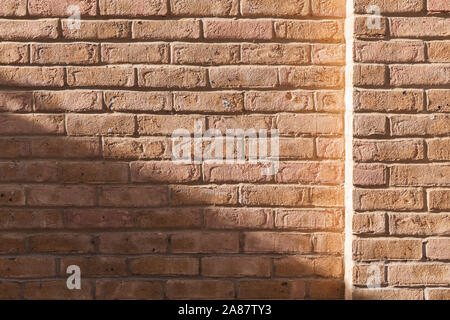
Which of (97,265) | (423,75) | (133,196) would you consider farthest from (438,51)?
(97,265)

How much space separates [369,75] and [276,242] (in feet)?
2.53

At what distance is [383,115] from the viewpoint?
1.97 metres

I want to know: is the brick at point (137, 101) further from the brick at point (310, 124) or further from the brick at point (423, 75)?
the brick at point (423, 75)

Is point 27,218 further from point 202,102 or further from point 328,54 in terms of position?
point 328,54

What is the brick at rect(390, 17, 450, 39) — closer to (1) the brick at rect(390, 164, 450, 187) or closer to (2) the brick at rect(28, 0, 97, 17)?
(1) the brick at rect(390, 164, 450, 187)

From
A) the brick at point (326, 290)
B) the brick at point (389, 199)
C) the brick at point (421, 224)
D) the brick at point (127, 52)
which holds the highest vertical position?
the brick at point (127, 52)

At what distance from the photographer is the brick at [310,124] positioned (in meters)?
2.09

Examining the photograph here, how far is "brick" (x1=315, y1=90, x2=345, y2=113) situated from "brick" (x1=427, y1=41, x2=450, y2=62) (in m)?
0.37

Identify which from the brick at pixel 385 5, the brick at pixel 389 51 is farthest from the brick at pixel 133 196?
the brick at pixel 385 5

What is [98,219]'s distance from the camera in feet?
6.89

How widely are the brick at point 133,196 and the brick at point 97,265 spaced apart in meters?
0.23
